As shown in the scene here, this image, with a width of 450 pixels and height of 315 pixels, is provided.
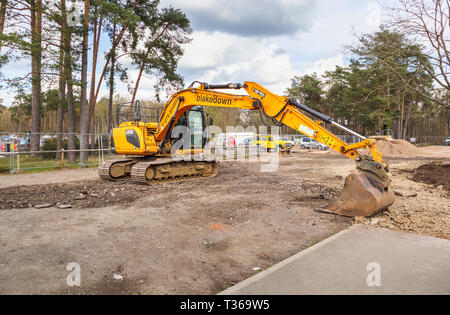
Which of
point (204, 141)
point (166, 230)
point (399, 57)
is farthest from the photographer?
point (204, 141)

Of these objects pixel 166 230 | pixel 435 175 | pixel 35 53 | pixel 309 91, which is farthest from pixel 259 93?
pixel 309 91

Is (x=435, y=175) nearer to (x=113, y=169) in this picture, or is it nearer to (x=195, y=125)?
(x=195, y=125)

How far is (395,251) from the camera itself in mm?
4480

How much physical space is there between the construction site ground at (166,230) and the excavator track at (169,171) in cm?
55

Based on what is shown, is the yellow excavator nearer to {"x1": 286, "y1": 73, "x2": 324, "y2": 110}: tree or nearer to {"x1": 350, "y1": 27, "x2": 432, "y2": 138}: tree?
{"x1": 350, "y1": 27, "x2": 432, "y2": 138}: tree

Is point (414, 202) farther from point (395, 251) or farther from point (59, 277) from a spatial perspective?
point (59, 277)

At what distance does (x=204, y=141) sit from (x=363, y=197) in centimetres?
764

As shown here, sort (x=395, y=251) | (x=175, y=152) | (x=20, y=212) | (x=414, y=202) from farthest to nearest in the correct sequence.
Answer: (x=175, y=152), (x=414, y=202), (x=20, y=212), (x=395, y=251)

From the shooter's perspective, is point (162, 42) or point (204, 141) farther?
point (162, 42)

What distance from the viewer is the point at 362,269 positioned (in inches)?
151

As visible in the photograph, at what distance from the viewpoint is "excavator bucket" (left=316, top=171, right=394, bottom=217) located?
21.0 feet

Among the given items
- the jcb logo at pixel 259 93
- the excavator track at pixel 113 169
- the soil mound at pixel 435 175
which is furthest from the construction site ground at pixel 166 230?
the jcb logo at pixel 259 93
